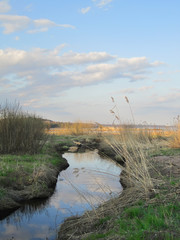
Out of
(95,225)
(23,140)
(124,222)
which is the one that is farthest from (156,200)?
(23,140)

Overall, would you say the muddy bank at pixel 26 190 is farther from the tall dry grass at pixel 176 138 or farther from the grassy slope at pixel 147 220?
the tall dry grass at pixel 176 138

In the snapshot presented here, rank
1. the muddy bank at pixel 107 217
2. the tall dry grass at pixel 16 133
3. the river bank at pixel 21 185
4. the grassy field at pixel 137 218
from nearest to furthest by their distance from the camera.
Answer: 1. the grassy field at pixel 137 218
2. the muddy bank at pixel 107 217
3. the river bank at pixel 21 185
4. the tall dry grass at pixel 16 133

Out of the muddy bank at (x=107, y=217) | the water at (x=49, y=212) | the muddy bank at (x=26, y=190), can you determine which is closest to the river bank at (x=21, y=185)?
the muddy bank at (x=26, y=190)

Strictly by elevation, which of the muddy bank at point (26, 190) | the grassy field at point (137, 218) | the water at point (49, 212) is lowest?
the water at point (49, 212)

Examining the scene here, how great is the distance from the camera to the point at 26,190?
659 centimetres

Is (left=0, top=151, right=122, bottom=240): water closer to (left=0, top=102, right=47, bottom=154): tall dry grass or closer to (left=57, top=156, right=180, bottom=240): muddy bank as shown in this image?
(left=57, top=156, right=180, bottom=240): muddy bank

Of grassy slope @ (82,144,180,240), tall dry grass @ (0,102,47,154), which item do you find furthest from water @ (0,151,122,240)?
tall dry grass @ (0,102,47,154)

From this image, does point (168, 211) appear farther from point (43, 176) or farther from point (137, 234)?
point (43, 176)

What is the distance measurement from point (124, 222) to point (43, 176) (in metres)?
4.39

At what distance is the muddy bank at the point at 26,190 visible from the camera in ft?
19.0

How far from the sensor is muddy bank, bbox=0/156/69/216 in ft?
19.0

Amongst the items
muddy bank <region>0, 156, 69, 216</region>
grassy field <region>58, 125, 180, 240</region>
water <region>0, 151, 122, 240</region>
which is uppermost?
grassy field <region>58, 125, 180, 240</region>

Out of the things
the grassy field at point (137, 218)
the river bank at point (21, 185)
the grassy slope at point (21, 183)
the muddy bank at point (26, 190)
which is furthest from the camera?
the grassy slope at point (21, 183)

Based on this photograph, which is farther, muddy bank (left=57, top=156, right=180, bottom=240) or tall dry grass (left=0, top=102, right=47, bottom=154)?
tall dry grass (left=0, top=102, right=47, bottom=154)
